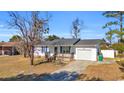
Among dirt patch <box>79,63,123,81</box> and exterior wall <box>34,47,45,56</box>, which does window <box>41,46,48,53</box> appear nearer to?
exterior wall <box>34,47,45,56</box>

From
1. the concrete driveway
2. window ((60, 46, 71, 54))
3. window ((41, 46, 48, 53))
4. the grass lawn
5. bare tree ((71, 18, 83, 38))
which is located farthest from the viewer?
window ((60, 46, 71, 54))

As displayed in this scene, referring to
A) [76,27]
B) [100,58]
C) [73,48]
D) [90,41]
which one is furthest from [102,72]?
[76,27]

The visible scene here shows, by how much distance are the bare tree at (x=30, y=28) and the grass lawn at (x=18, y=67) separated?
14 cm

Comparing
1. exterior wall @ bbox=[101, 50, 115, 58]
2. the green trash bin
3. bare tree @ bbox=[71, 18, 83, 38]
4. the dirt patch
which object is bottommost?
the dirt patch

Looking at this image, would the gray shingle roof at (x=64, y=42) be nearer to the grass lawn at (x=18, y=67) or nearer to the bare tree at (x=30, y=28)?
the bare tree at (x=30, y=28)

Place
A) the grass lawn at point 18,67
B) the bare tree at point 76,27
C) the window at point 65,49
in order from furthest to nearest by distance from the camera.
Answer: the window at point 65,49
the grass lawn at point 18,67
the bare tree at point 76,27

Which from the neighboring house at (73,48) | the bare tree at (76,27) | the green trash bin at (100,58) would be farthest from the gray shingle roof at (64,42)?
the green trash bin at (100,58)

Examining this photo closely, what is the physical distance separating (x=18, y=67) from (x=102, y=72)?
1340 mm

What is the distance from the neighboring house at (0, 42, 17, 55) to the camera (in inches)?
182

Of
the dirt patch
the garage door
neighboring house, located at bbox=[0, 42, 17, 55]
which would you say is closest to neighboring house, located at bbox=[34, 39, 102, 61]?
the garage door

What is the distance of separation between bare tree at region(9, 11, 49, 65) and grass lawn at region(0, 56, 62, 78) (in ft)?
0.44

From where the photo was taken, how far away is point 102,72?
4754 mm

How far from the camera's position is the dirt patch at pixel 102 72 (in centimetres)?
460
